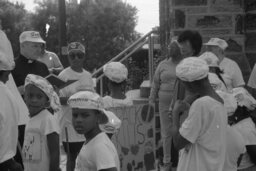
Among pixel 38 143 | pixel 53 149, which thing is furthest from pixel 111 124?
pixel 38 143

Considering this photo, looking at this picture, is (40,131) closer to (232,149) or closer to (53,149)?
(53,149)

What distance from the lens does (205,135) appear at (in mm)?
3959

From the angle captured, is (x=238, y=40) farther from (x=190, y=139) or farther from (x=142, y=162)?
(x=190, y=139)

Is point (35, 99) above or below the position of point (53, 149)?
above

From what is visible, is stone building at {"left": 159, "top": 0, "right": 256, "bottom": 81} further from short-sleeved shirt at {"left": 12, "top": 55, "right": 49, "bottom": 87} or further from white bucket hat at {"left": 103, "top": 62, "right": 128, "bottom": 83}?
white bucket hat at {"left": 103, "top": 62, "right": 128, "bottom": 83}

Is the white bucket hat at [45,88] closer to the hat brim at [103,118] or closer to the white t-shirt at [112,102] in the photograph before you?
the hat brim at [103,118]

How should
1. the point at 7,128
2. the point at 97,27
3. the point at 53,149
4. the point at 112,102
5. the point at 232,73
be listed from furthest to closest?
the point at 97,27 < the point at 232,73 < the point at 112,102 < the point at 53,149 < the point at 7,128

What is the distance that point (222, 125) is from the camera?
13.1ft

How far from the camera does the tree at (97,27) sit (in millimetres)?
35000

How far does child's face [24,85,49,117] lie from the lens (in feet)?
14.1

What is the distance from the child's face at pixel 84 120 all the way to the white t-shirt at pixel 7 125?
1.74 ft

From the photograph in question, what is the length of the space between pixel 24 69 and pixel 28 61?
0.11 metres

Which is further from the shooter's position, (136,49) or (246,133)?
(136,49)

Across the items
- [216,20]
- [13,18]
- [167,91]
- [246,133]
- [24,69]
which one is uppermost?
[216,20]
